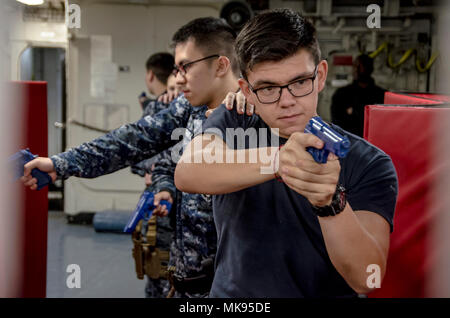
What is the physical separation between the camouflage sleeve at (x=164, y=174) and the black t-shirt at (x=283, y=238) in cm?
101

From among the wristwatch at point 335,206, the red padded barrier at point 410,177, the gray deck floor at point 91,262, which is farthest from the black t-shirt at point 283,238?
the gray deck floor at point 91,262

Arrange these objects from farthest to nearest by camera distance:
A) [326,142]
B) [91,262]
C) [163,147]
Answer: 1. [91,262]
2. [163,147]
3. [326,142]

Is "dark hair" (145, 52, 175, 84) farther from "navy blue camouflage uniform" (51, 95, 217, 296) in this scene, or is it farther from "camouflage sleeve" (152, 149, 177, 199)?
"navy blue camouflage uniform" (51, 95, 217, 296)

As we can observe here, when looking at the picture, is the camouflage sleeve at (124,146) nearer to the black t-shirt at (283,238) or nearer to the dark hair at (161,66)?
the black t-shirt at (283,238)

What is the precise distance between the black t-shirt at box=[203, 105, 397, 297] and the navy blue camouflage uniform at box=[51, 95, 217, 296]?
1.92 feet

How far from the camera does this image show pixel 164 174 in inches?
82.4

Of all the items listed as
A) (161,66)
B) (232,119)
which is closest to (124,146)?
(232,119)

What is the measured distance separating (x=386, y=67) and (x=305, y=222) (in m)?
4.66

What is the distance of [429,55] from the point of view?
496 cm

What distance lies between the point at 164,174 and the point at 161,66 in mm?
1234

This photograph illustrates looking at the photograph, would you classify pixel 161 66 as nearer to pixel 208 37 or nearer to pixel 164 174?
pixel 164 174

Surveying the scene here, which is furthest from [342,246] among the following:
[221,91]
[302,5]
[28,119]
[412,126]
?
[302,5]

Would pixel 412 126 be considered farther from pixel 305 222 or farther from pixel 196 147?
pixel 196 147

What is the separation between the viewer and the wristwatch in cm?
76
